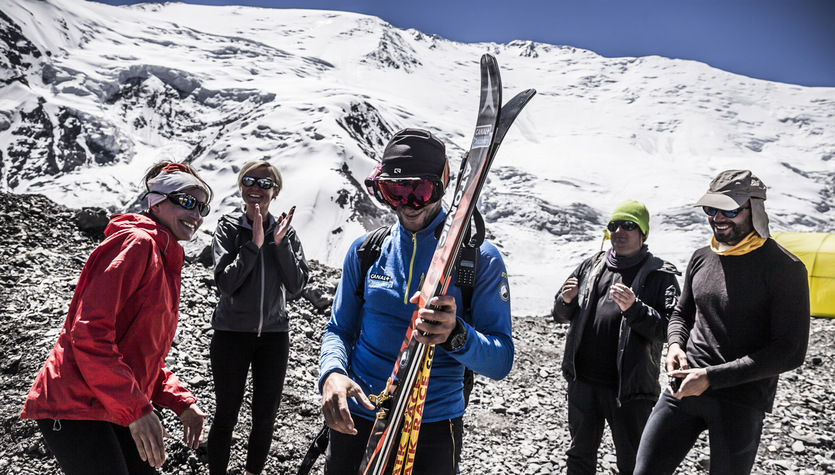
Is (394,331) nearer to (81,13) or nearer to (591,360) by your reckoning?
(591,360)

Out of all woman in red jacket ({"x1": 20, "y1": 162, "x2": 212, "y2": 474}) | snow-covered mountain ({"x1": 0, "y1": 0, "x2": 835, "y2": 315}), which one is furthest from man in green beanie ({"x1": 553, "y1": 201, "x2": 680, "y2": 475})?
snow-covered mountain ({"x1": 0, "y1": 0, "x2": 835, "y2": 315})

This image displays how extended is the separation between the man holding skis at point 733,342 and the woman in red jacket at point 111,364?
313cm

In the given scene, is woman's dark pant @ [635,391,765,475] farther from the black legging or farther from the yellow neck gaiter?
the black legging

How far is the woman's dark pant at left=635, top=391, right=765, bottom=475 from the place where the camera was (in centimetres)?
305

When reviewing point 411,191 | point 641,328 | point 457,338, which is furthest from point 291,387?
point 457,338

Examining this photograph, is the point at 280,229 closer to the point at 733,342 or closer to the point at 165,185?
the point at 165,185

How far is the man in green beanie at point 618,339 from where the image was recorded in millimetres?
3785

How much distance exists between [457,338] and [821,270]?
17.8 m

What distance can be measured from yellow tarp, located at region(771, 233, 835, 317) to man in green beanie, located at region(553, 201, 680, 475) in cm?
1345

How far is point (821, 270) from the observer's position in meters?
14.9

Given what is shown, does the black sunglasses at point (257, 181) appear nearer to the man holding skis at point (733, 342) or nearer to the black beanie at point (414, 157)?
the black beanie at point (414, 157)

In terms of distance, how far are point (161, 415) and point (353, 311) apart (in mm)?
4388

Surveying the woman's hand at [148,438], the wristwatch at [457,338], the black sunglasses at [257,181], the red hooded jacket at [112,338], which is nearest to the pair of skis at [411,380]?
the wristwatch at [457,338]

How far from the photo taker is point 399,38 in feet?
404
